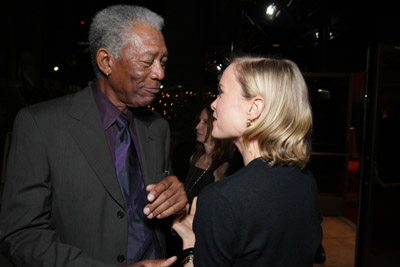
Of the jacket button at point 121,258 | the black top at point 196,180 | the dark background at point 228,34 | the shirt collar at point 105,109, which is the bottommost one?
the black top at point 196,180

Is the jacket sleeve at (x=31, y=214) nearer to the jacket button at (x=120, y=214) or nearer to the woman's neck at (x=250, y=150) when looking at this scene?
the jacket button at (x=120, y=214)

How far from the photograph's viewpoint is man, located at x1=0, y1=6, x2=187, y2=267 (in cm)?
121

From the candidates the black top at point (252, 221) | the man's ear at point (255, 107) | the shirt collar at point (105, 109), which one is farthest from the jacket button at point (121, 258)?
the man's ear at point (255, 107)

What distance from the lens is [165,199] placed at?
134cm

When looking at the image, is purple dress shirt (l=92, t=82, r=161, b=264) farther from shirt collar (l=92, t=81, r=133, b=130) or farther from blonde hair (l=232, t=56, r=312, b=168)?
blonde hair (l=232, t=56, r=312, b=168)

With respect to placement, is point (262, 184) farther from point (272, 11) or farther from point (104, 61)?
point (272, 11)

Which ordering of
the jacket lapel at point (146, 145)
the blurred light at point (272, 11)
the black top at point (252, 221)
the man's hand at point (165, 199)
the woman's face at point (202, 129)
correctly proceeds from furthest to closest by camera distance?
the blurred light at point (272, 11), the woman's face at point (202, 129), the jacket lapel at point (146, 145), the man's hand at point (165, 199), the black top at point (252, 221)

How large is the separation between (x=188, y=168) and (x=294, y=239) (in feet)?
8.68

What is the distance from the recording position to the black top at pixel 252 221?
0.97 metres

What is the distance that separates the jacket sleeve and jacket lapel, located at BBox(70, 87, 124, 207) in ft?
0.52

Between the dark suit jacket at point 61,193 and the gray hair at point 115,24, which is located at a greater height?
the gray hair at point 115,24

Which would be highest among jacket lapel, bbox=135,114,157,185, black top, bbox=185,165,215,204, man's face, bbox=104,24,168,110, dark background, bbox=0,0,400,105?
dark background, bbox=0,0,400,105

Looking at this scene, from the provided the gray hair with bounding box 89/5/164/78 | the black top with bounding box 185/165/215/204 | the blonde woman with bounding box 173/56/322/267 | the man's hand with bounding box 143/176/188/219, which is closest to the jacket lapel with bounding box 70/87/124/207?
the man's hand with bounding box 143/176/188/219

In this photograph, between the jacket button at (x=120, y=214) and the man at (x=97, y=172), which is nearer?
the man at (x=97, y=172)
